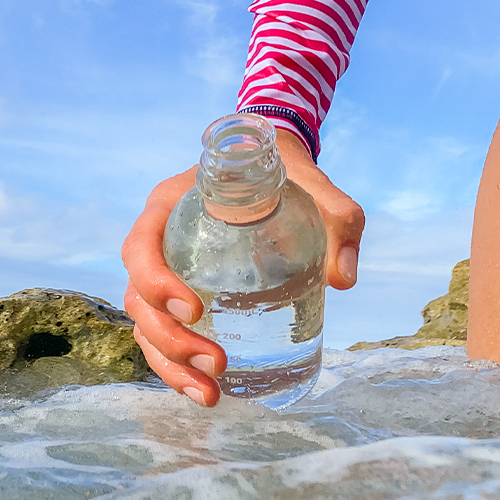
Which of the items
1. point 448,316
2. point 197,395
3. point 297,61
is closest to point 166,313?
point 197,395

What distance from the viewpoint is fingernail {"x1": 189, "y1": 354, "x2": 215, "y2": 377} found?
790mm

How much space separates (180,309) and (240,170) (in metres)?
0.22

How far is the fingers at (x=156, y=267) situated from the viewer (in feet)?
2.50

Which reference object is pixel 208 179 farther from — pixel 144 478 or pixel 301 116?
pixel 301 116

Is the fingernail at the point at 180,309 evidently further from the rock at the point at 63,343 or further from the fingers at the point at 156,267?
the rock at the point at 63,343

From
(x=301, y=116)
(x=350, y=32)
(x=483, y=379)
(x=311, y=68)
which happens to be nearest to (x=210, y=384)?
(x=483, y=379)

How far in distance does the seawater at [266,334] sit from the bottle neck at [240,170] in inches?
5.2

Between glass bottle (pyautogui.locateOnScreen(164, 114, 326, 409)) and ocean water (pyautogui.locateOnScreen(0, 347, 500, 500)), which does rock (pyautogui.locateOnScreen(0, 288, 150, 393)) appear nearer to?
ocean water (pyautogui.locateOnScreen(0, 347, 500, 500))

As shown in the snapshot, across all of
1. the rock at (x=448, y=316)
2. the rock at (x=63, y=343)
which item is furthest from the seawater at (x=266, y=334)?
the rock at (x=448, y=316)

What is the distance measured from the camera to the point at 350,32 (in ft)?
5.16

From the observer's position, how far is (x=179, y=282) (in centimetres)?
77

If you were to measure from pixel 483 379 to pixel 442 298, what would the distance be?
4.38 ft

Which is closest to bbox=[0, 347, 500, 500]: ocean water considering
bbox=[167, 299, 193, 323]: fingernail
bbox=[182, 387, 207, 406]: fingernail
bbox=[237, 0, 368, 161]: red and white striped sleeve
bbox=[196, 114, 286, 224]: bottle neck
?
bbox=[182, 387, 207, 406]: fingernail

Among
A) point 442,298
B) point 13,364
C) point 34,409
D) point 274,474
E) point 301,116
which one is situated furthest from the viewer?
point 442,298
